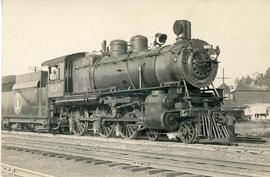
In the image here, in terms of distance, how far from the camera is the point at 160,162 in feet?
16.2

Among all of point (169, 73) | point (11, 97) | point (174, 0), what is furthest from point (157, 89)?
point (11, 97)

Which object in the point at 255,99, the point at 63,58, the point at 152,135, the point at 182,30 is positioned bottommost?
the point at 152,135

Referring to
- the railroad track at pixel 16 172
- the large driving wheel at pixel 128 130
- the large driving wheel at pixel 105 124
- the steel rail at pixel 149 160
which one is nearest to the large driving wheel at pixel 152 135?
the large driving wheel at pixel 128 130

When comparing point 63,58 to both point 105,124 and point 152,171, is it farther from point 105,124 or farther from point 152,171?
point 152,171

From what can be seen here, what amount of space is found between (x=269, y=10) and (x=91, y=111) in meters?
5.49

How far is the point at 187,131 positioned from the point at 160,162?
7.33 ft

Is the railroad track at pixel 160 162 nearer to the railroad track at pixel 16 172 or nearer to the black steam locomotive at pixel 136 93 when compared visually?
the railroad track at pixel 16 172

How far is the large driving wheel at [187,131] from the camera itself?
695 centimetres

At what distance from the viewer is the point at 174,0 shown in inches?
203

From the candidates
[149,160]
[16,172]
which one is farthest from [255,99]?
[16,172]

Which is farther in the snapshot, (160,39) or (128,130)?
(128,130)

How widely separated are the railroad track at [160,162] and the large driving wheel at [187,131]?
1446mm

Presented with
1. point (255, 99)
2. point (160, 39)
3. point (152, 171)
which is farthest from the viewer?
point (255, 99)

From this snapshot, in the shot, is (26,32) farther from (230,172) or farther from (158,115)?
(230,172)
